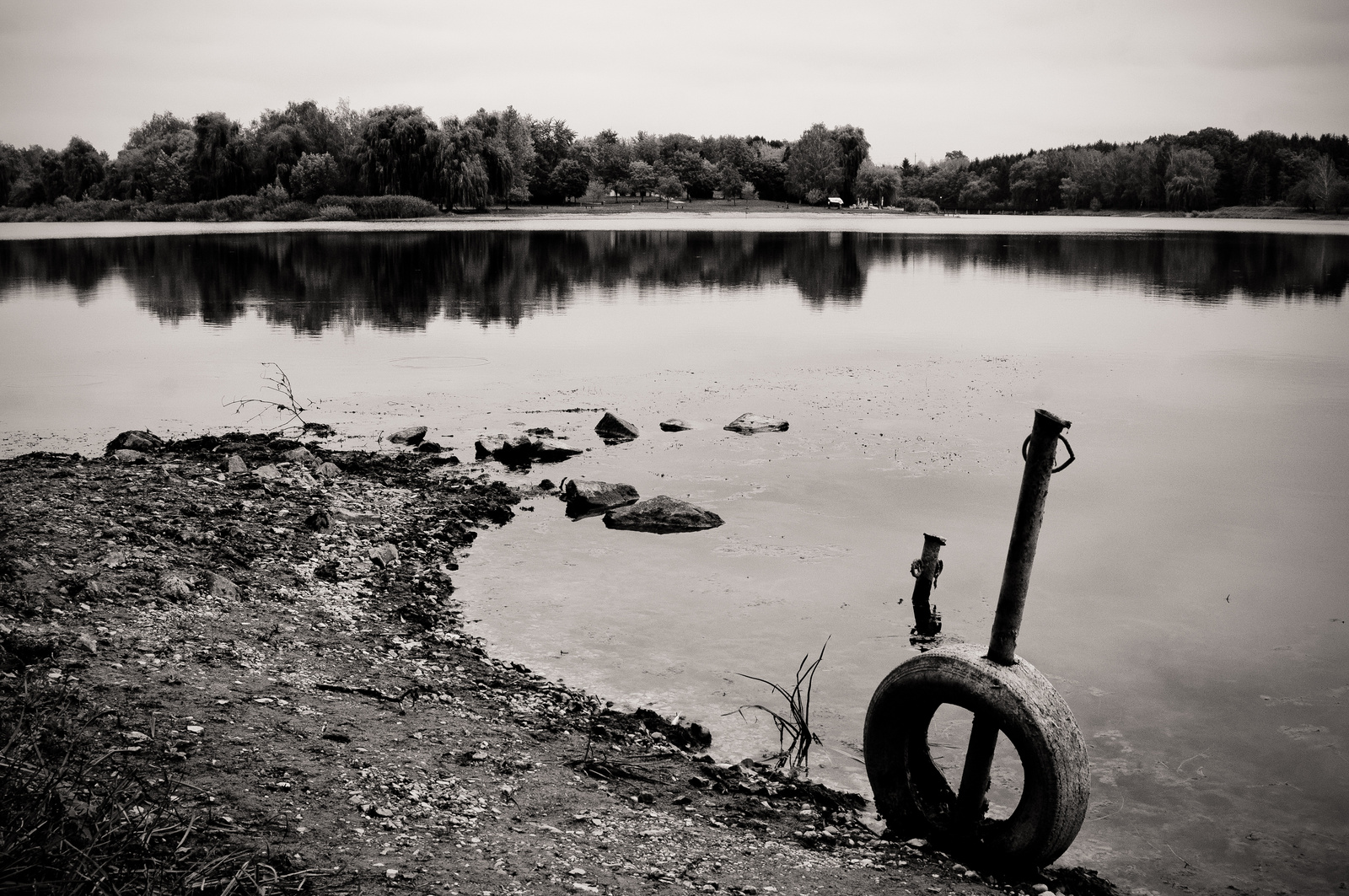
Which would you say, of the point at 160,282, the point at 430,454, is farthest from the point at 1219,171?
the point at 430,454

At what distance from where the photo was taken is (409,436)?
50.6 feet

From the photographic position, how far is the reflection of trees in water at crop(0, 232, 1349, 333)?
34.2 m

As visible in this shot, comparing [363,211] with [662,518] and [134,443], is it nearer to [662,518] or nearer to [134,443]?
[134,443]

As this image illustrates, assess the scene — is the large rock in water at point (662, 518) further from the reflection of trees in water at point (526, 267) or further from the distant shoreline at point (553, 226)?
the distant shoreline at point (553, 226)

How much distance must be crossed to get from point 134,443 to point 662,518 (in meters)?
7.36

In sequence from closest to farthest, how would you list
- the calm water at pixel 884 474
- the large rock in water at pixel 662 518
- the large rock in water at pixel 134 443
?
1. the calm water at pixel 884 474
2. the large rock in water at pixel 662 518
3. the large rock in water at pixel 134 443

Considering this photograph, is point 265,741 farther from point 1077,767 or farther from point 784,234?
point 784,234

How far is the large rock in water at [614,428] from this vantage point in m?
16.1

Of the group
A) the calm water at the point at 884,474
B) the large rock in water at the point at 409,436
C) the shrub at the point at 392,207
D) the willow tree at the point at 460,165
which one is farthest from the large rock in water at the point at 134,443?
the shrub at the point at 392,207

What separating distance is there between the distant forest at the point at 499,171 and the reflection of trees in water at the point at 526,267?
68.6 ft

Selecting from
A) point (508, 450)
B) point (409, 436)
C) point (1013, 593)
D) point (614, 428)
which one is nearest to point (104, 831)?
point (1013, 593)

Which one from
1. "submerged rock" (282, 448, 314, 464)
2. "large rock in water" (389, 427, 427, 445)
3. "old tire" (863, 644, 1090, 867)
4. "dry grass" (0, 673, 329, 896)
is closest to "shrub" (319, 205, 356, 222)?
"large rock in water" (389, 427, 427, 445)

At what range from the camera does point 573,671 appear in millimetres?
8336

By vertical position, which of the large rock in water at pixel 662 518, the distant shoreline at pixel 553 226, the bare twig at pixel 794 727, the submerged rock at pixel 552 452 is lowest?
the bare twig at pixel 794 727
